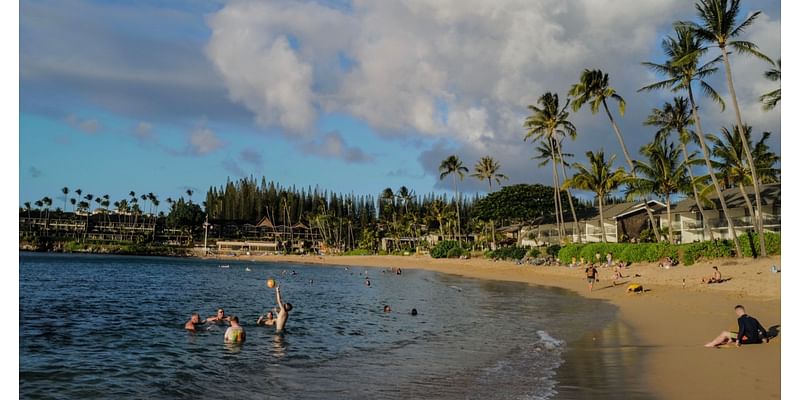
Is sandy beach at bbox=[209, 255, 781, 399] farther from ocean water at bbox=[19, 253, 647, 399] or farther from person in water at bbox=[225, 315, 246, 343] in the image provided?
person in water at bbox=[225, 315, 246, 343]

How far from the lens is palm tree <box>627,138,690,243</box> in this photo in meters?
45.2

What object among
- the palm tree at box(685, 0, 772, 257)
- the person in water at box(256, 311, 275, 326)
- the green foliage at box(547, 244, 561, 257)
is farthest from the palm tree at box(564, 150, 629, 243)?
the person in water at box(256, 311, 275, 326)

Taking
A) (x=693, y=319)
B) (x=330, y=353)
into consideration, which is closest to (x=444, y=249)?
(x=693, y=319)

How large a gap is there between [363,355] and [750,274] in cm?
2361

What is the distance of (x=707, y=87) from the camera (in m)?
35.9

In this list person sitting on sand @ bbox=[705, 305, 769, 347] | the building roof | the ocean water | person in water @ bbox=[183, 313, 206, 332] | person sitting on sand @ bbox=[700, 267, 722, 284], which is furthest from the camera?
the building roof

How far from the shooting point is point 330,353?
50.0 feet

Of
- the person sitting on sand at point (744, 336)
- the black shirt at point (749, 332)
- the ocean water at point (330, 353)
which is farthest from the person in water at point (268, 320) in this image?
the black shirt at point (749, 332)

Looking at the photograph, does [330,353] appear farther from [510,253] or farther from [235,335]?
[510,253]

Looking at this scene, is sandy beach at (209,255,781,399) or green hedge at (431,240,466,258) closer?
sandy beach at (209,255,781,399)

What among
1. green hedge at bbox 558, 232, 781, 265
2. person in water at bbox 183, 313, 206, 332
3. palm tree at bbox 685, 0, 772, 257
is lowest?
person in water at bbox 183, 313, 206, 332

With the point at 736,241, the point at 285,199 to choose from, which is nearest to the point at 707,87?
the point at 736,241

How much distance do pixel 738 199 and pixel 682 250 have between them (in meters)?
12.8

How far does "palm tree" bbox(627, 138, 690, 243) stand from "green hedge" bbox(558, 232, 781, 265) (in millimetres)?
4367
